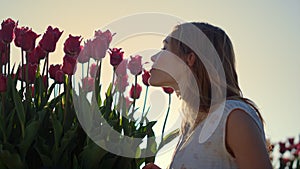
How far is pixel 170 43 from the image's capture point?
112 inches

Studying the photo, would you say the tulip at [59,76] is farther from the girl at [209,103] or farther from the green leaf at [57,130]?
the girl at [209,103]

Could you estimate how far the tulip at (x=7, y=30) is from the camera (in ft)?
10.4

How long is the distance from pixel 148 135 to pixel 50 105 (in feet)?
1.48

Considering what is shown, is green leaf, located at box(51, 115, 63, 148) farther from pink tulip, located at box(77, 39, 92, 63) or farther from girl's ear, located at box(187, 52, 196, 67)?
girl's ear, located at box(187, 52, 196, 67)

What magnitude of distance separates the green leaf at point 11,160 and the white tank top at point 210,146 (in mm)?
608

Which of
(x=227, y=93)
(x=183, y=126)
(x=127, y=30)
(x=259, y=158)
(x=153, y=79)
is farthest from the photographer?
(x=127, y=30)

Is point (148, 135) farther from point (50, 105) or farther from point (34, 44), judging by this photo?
point (34, 44)

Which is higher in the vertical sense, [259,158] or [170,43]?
[170,43]

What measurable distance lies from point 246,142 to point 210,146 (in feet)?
0.81

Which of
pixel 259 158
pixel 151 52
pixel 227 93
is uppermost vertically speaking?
pixel 151 52

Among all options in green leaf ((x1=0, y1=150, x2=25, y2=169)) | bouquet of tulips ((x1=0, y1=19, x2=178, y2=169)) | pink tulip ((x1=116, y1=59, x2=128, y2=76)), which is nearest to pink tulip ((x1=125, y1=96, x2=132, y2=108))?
bouquet of tulips ((x1=0, y1=19, x2=178, y2=169))

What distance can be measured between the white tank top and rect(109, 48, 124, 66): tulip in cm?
55

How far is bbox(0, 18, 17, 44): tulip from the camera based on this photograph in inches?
124

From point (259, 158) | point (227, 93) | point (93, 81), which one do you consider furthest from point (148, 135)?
point (259, 158)
